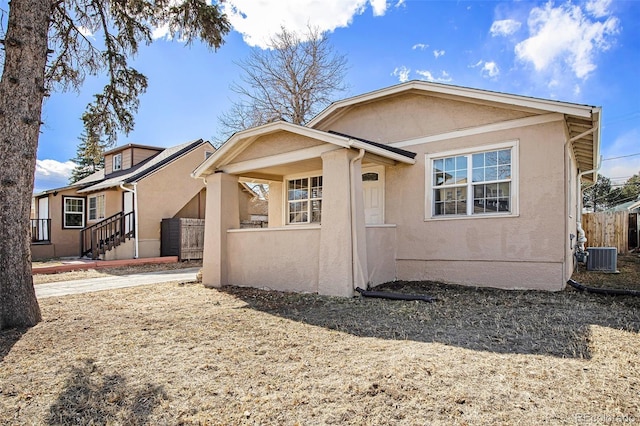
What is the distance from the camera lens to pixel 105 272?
1203 centimetres

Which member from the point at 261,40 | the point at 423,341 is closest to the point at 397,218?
the point at 423,341

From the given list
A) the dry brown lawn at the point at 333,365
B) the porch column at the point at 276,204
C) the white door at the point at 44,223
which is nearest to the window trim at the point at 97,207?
the white door at the point at 44,223

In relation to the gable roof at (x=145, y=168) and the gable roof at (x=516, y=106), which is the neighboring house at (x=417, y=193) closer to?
the gable roof at (x=516, y=106)

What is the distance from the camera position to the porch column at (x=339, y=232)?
23.0 ft

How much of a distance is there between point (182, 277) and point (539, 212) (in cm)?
909

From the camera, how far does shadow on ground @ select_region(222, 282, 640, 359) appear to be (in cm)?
422

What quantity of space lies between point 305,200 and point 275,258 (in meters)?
2.46

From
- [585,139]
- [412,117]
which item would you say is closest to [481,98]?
[412,117]

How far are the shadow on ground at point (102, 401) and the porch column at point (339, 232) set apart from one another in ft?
13.8

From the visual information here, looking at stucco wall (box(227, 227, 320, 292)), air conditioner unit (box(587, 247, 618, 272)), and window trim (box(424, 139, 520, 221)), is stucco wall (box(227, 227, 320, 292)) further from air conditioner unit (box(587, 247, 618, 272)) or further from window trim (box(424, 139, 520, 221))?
air conditioner unit (box(587, 247, 618, 272))

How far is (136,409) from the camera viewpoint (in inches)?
113

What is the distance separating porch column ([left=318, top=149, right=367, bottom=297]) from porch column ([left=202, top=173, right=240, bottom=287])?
9.32 ft

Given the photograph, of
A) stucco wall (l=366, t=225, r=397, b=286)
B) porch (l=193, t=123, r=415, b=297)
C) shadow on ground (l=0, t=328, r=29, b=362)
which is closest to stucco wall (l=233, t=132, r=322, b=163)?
porch (l=193, t=123, r=415, b=297)

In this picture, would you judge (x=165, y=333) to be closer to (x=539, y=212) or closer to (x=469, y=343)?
(x=469, y=343)
